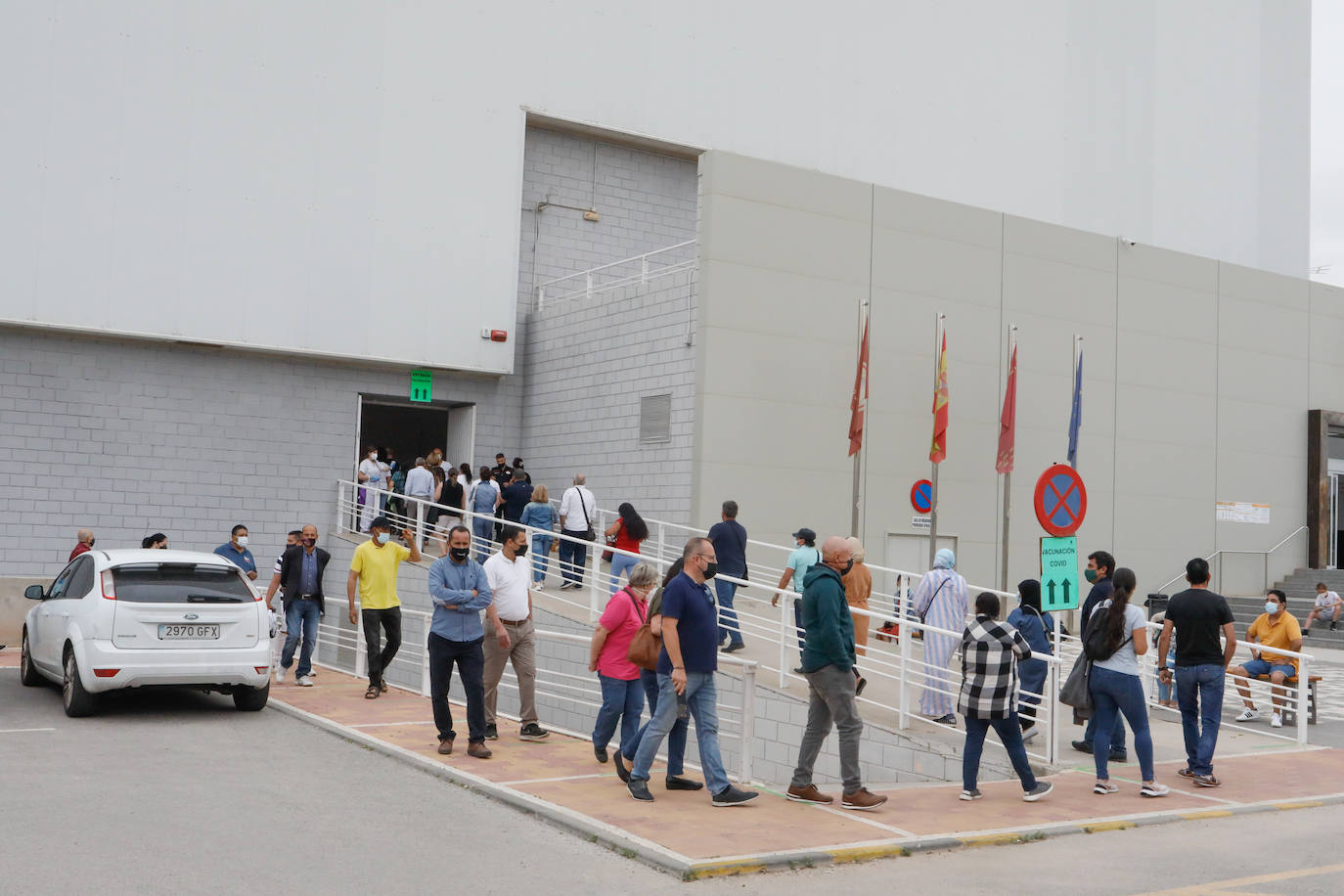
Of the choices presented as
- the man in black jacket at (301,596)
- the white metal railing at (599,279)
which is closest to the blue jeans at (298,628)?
the man in black jacket at (301,596)

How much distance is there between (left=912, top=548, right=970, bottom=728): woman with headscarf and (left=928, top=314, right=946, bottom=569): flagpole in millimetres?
8142

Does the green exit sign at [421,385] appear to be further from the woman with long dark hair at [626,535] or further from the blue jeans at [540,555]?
the woman with long dark hair at [626,535]

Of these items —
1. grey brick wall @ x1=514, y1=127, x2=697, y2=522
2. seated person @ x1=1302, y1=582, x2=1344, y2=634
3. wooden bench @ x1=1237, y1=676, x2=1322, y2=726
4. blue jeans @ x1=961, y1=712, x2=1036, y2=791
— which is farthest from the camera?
seated person @ x1=1302, y1=582, x2=1344, y2=634

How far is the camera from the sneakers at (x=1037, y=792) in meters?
9.63

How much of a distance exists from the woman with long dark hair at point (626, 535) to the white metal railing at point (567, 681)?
1.31m

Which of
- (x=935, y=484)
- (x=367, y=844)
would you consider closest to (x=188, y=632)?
(x=367, y=844)

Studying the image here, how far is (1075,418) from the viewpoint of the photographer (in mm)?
23312

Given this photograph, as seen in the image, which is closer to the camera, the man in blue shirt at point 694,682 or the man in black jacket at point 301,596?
the man in blue shirt at point 694,682

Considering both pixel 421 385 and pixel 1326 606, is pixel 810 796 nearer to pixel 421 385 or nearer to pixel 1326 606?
pixel 421 385

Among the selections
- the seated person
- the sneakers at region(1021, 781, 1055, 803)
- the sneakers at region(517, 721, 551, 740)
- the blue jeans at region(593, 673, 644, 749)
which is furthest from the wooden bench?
the seated person

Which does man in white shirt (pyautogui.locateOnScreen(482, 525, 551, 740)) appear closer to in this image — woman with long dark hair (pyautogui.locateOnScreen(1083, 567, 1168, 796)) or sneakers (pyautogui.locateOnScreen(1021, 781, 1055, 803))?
sneakers (pyautogui.locateOnScreen(1021, 781, 1055, 803))

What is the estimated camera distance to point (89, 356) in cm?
2056

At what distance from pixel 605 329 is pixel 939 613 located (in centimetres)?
1140

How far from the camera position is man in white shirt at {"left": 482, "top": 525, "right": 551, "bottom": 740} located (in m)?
10.9
